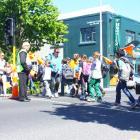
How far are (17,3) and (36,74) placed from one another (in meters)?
18.1

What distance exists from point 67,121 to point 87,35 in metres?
31.3

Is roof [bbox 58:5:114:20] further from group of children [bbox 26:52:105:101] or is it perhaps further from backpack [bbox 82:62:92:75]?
backpack [bbox 82:62:92:75]

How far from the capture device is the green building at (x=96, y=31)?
3941cm

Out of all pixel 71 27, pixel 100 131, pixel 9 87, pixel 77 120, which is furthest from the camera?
pixel 71 27

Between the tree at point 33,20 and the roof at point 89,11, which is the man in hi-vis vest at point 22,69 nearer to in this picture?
the tree at point 33,20

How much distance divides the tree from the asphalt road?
2225 cm

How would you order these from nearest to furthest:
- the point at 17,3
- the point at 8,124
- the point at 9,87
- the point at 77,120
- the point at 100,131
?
the point at 100,131, the point at 8,124, the point at 77,120, the point at 9,87, the point at 17,3

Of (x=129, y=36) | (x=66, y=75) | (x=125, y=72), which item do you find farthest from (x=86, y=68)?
(x=129, y=36)

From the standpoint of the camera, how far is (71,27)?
42.4 metres

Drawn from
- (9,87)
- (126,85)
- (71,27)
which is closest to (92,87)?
(126,85)

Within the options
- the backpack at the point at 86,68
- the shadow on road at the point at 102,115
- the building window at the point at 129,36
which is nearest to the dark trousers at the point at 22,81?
the shadow on road at the point at 102,115

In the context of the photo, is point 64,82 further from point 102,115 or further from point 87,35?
point 87,35

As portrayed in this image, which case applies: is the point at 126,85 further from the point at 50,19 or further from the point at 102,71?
the point at 50,19

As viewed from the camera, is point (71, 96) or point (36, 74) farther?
point (36, 74)
